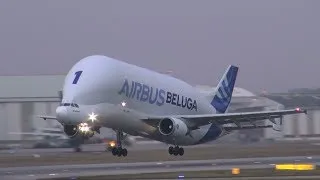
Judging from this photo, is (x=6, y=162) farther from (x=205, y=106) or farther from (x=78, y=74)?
(x=78, y=74)

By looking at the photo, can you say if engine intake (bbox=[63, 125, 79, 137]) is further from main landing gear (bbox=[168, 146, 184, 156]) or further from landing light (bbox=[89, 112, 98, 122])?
main landing gear (bbox=[168, 146, 184, 156])

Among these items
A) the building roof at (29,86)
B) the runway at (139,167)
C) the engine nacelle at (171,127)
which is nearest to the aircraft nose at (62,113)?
the engine nacelle at (171,127)

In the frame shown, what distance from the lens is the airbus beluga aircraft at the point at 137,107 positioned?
4700 centimetres

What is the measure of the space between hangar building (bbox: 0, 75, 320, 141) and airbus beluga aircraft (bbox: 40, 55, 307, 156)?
53120 millimetres

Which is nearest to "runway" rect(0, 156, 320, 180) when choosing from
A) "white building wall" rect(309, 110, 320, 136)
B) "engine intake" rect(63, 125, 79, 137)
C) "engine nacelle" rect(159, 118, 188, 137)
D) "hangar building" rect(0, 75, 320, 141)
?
"engine intake" rect(63, 125, 79, 137)

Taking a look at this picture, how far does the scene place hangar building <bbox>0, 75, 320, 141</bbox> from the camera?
11806 cm

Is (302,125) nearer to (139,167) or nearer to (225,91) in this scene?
(139,167)

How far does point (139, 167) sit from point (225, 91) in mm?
11422

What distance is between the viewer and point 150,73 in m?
53.0

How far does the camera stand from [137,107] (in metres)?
50.5

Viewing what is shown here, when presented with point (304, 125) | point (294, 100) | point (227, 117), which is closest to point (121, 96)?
point (227, 117)

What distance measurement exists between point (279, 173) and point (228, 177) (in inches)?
203

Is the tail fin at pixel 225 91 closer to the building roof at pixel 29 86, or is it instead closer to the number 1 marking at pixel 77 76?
the number 1 marking at pixel 77 76

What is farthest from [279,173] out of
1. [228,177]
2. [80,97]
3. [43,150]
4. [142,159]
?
[43,150]
